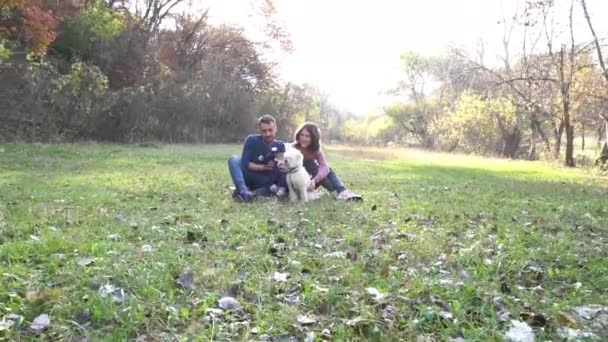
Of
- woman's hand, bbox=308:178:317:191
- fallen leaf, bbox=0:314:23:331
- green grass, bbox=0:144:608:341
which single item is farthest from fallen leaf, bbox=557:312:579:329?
woman's hand, bbox=308:178:317:191

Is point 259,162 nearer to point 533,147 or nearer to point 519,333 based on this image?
point 519,333

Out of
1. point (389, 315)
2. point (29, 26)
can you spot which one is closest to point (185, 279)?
point (389, 315)

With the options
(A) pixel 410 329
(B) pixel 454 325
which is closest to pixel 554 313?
(B) pixel 454 325

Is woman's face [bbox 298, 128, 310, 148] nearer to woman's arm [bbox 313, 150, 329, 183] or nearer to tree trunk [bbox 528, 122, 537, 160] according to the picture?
woman's arm [bbox 313, 150, 329, 183]

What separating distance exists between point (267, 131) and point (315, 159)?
2.62ft

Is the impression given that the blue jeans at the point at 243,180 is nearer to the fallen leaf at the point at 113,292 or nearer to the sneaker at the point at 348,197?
the sneaker at the point at 348,197

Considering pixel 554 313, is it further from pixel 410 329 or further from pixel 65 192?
pixel 65 192

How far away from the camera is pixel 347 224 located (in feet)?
16.5

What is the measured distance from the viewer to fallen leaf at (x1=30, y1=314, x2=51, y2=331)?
2383 millimetres

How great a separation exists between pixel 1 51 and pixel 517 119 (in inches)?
1040

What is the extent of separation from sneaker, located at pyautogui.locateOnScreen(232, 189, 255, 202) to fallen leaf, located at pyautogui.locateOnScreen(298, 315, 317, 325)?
388 centimetres

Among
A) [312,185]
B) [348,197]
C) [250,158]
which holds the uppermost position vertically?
[250,158]

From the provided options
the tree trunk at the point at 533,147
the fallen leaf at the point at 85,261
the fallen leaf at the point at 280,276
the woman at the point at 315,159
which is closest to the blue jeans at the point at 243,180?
the woman at the point at 315,159

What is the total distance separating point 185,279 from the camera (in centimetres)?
308
